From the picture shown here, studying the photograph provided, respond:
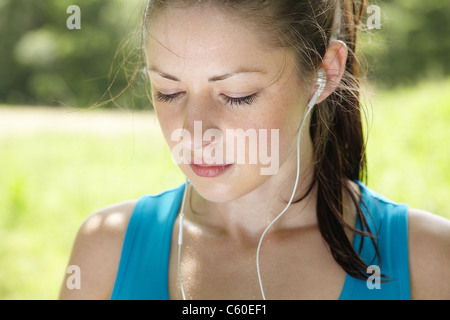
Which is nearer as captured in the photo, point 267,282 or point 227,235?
point 267,282

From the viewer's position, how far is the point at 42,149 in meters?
5.62

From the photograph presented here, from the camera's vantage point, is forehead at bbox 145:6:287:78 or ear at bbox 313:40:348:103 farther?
ear at bbox 313:40:348:103

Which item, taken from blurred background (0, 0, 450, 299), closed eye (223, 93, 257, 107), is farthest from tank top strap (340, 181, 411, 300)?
closed eye (223, 93, 257, 107)

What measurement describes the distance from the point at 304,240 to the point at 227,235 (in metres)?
0.24

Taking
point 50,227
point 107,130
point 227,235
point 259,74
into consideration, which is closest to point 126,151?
point 107,130

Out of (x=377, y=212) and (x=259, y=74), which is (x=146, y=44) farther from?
(x=377, y=212)

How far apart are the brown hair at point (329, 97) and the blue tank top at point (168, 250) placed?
0.03 meters

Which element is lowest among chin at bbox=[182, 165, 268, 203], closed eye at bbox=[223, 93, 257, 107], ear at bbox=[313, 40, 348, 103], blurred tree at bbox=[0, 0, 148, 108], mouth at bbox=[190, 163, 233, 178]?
chin at bbox=[182, 165, 268, 203]

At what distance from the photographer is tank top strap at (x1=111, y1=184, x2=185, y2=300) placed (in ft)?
5.24

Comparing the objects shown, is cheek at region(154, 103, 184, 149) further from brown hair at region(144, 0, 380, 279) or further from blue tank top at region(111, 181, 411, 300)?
Answer: blue tank top at region(111, 181, 411, 300)

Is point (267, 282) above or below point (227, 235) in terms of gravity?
below

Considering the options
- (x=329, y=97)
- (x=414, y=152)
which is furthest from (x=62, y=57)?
(x=329, y=97)

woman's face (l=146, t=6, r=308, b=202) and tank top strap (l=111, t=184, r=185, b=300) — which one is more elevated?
woman's face (l=146, t=6, r=308, b=202)
